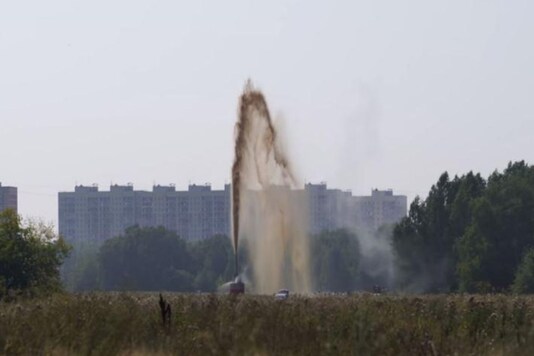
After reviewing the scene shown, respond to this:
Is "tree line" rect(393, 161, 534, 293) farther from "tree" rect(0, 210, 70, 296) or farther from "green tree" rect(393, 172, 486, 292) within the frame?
"tree" rect(0, 210, 70, 296)

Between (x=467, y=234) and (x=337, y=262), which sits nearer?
(x=467, y=234)

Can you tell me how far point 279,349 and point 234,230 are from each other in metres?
44.3

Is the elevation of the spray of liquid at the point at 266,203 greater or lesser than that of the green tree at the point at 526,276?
greater

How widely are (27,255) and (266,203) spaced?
20851mm

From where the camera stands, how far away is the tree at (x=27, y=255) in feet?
170

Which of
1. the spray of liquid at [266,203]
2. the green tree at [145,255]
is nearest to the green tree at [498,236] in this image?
the spray of liquid at [266,203]

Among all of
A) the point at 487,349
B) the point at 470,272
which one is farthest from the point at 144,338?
the point at 470,272

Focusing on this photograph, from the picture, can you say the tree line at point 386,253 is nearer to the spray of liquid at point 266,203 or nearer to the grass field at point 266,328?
the grass field at point 266,328

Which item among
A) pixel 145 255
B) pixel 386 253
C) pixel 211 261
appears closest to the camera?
pixel 386 253

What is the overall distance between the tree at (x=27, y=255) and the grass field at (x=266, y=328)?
29727 millimetres

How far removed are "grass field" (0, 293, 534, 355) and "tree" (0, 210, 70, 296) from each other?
2973 cm

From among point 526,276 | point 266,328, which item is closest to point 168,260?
point 526,276

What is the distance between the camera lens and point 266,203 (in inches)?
2810

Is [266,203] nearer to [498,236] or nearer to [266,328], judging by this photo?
[498,236]
